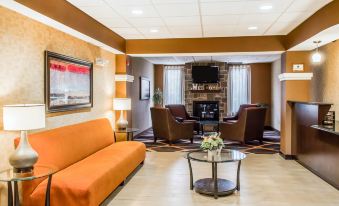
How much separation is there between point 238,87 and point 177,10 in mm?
7424

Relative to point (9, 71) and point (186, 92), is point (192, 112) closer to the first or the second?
point (186, 92)

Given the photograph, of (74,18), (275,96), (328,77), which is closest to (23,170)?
(74,18)

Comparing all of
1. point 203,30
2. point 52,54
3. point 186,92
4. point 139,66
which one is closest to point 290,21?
point 203,30

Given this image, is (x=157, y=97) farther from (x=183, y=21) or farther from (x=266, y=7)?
(x=266, y=7)

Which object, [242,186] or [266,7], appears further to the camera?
[242,186]

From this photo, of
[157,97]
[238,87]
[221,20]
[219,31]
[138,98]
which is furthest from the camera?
[238,87]

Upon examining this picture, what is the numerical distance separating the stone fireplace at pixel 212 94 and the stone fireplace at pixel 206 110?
0.36ft

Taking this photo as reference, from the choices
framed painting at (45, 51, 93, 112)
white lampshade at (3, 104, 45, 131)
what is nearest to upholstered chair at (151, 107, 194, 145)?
framed painting at (45, 51, 93, 112)

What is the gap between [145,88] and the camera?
10.1m

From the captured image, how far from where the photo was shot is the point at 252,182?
4746 millimetres

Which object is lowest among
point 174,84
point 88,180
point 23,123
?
point 88,180

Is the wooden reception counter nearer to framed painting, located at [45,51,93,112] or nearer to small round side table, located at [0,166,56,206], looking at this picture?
small round side table, located at [0,166,56,206]

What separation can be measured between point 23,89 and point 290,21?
14.0 feet

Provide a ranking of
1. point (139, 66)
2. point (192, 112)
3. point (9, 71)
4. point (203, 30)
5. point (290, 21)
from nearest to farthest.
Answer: point (9, 71) < point (290, 21) < point (203, 30) < point (139, 66) < point (192, 112)
